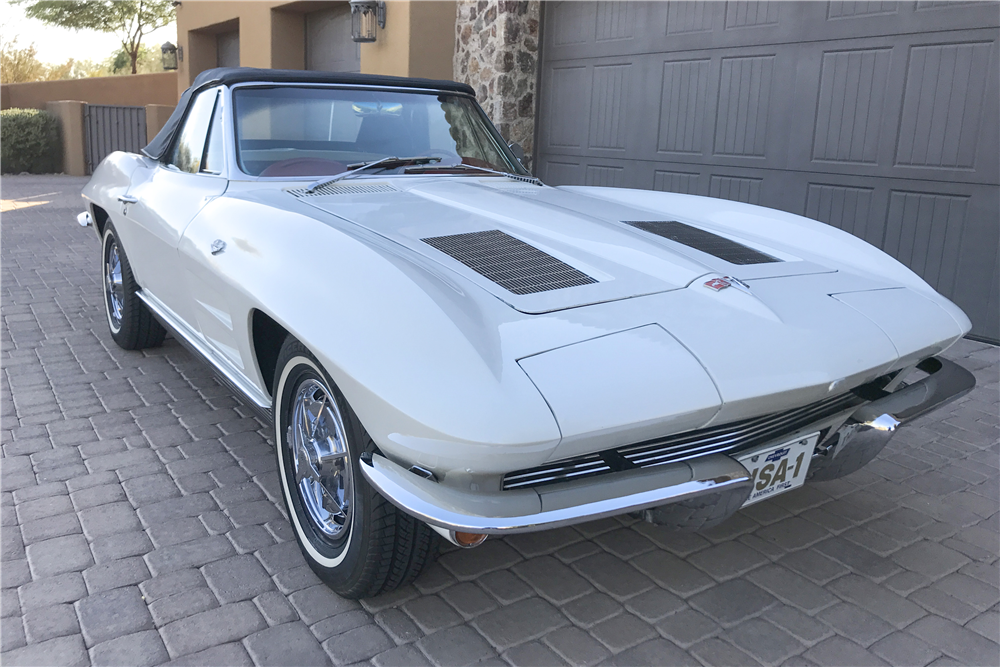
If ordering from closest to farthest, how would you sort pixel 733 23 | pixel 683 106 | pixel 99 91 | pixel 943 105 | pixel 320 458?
pixel 320 458 → pixel 943 105 → pixel 733 23 → pixel 683 106 → pixel 99 91

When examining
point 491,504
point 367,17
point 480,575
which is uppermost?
point 367,17

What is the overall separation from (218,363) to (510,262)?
1375mm

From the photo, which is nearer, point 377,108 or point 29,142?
point 377,108

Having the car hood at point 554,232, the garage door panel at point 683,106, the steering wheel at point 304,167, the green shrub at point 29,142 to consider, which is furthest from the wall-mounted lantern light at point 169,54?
the car hood at point 554,232

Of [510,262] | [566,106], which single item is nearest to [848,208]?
[566,106]

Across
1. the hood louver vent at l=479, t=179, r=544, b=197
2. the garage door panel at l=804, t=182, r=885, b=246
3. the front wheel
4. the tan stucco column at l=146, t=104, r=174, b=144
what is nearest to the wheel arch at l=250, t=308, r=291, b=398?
the front wheel

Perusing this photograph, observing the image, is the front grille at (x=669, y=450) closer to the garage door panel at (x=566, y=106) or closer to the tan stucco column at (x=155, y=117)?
the garage door panel at (x=566, y=106)

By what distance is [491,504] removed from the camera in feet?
5.95

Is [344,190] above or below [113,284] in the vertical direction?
above

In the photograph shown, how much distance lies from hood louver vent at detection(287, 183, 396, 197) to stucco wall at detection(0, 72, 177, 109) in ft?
61.5

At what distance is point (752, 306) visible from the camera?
2.31 metres

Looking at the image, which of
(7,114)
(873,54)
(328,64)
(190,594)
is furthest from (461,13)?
(7,114)

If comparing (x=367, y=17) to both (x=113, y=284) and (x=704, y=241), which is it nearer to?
(x=113, y=284)

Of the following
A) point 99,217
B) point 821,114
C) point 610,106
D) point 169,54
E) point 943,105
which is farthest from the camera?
point 169,54
